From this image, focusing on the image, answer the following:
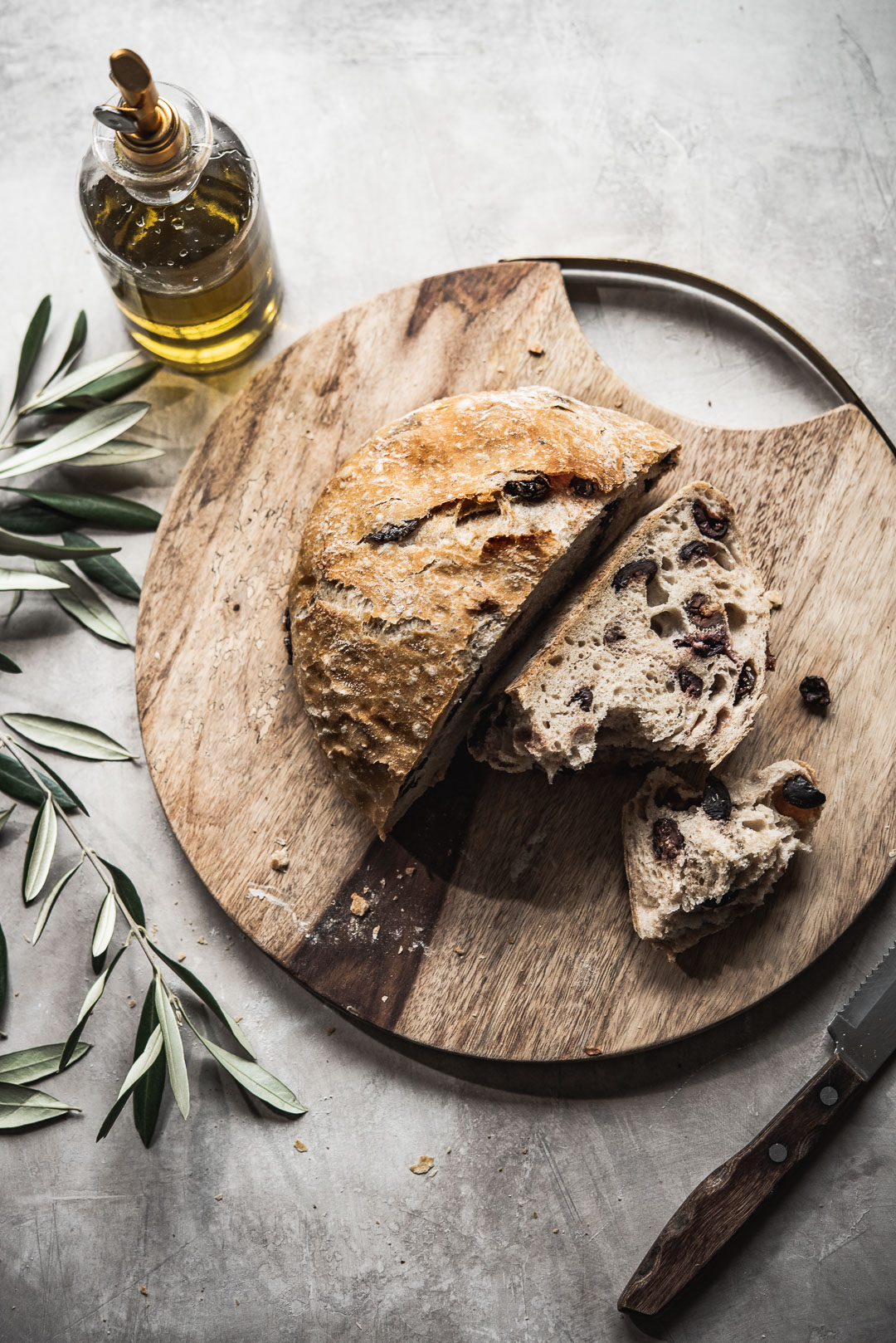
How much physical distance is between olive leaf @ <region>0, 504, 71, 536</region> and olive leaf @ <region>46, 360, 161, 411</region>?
0.36 metres

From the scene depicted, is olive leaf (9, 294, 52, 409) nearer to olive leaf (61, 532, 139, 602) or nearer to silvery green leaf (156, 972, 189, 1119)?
olive leaf (61, 532, 139, 602)

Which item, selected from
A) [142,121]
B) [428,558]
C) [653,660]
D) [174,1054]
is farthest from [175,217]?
[174,1054]

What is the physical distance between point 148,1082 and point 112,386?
235cm

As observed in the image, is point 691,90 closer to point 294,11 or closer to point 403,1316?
point 294,11

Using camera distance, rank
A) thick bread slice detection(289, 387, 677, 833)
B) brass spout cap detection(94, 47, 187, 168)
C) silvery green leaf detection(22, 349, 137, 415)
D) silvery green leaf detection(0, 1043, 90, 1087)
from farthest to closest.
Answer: silvery green leaf detection(22, 349, 137, 415)
silvery green leaf detection(0, 1043, 90, 1087)
thick bread slice detection(289, 387, 677, 833)
brass spout cap detection(94, 47, 187, 168)

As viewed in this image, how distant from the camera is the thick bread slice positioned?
249 centimetres

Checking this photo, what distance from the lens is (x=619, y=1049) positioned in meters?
2.88

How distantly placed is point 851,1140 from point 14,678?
130 inches

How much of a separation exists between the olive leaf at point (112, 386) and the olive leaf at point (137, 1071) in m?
2.13

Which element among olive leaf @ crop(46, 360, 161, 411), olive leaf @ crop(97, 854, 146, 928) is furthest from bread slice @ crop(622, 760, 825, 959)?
olive leaf @ crop(46, 360, 161, 411)

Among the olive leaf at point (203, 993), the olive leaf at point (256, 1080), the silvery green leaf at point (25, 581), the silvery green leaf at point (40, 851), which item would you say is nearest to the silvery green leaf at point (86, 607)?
the silvery green leaf at point (25, 581)

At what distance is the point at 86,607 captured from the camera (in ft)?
10.3

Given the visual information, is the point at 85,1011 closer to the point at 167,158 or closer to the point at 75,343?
the point at 75,343

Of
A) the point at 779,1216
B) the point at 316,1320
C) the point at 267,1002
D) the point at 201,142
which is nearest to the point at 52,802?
the point at 267,1002
